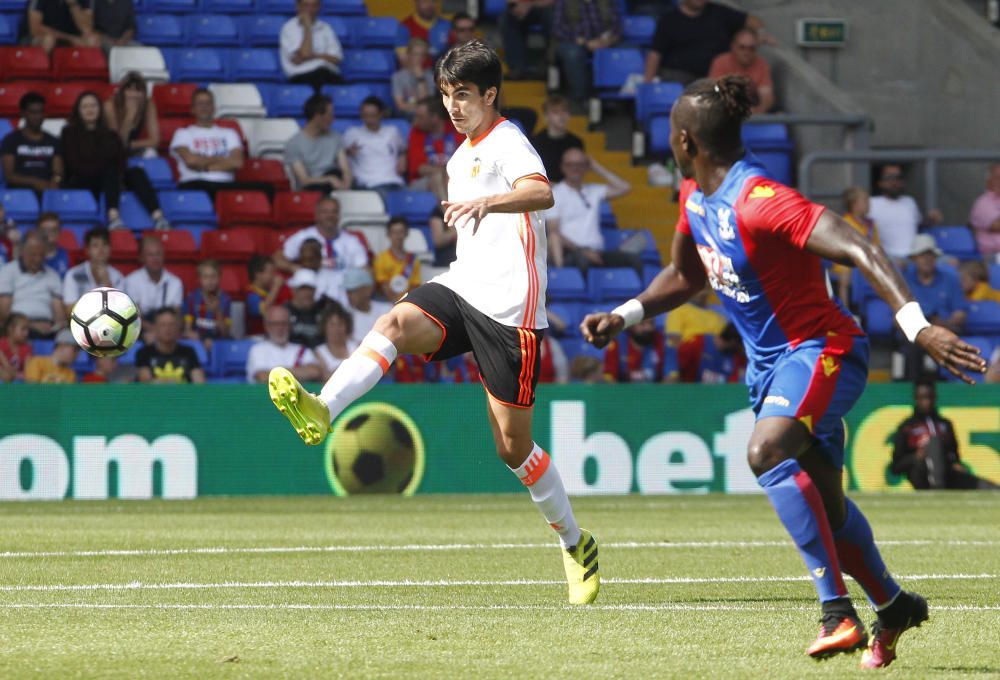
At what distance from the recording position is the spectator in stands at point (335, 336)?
16.7 metres

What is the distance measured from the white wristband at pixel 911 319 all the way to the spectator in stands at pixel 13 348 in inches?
486

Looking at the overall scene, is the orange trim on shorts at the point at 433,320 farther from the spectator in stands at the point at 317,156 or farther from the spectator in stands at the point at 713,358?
the spectator in stands at the point at 317,156

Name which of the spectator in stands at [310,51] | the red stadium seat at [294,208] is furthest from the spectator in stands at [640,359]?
the spectator in stands at [310,51]

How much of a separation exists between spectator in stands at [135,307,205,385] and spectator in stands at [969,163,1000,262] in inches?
375

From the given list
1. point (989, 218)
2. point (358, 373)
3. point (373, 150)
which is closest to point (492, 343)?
point (358, 373)

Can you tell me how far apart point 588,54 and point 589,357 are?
5704mm

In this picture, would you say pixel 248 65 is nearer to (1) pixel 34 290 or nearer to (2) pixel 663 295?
(1) pixel 34 290

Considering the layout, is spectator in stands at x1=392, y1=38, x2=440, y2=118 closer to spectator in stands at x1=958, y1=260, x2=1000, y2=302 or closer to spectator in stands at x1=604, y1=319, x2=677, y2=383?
spectator in stands at x1=604, y1=319, x2=677, y2=383

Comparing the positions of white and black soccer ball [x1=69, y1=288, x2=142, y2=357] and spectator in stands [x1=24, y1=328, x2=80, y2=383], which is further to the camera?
spectator in stands [x1=24, y1=328, x2=80, y2=383]

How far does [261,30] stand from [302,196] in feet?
9.80

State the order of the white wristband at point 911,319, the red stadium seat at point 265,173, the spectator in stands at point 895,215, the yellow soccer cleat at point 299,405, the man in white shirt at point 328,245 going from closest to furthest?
1. the white wristband at point 911,319
2. the yellow soccer cleat at point 299,405
3. the man in white shirt at point 328,245
4. the red stadium seat at point 265,173
5. the spectator in stands at point 895,215

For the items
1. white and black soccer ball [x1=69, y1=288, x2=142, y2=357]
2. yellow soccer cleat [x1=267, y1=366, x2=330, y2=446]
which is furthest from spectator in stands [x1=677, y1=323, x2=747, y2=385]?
yellow soccer cleat [x1=267, y1=366, x2=330, y2=446]

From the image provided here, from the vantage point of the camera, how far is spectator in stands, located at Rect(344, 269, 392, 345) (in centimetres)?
1706

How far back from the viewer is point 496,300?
25.5 ft
